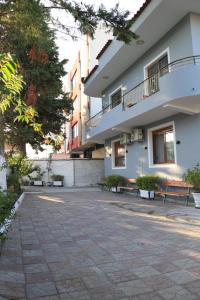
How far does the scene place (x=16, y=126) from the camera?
56.1 feet

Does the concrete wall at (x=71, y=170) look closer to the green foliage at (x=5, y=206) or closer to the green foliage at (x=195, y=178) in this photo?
the green foliage at (x=195, y=178)

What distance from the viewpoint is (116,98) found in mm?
18688

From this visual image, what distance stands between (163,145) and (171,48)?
163 inches

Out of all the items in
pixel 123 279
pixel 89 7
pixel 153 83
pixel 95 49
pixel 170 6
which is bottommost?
pixel 123 279

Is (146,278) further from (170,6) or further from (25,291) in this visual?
(170,6)

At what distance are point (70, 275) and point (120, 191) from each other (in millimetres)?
13145

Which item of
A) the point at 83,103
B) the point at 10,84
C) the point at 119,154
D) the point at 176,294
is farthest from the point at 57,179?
the point at 10,84

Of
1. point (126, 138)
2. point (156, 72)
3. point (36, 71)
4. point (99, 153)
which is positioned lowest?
point (99, 153)

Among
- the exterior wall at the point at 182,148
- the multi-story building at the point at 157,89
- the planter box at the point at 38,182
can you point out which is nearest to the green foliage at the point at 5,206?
the multi-story building at the point at 157,89

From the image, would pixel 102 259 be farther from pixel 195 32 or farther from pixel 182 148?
pixel 195 32

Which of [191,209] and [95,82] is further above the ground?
[95,82]

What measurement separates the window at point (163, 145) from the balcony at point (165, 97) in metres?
0.66

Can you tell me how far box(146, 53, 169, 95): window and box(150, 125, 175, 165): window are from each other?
6.05ft

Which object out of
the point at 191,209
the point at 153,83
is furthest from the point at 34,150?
the point at 191,209
